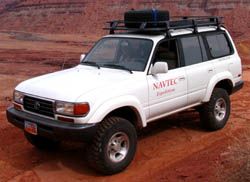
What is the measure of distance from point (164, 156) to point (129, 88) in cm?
132

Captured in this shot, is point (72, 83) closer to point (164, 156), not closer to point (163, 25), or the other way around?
point (164, 156)

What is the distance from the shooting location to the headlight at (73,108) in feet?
18.2

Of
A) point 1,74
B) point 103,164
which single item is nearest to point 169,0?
point 1,74

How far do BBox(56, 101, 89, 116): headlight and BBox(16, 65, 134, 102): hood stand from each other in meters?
0.06

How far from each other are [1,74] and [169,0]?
27899 millimetres

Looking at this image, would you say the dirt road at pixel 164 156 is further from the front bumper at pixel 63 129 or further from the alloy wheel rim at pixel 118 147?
the front bumper at pixel 63 129

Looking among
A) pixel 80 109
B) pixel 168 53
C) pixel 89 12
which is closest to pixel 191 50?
pixel 168 53

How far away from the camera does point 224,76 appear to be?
7973mm

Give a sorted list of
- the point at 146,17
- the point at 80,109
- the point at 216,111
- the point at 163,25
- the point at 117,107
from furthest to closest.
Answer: the point at 216,111 → the point at 163,25 → the point at 146,17 → the point at 117,107 → the point at 80,109

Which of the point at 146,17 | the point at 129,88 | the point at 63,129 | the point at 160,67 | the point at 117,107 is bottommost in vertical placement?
the point at 63,129

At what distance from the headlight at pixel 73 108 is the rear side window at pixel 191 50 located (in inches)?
93.9

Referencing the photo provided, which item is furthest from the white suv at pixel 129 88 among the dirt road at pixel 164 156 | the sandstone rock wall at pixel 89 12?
the sandstone rock wall at pixel 89 12

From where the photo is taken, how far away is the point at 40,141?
690cm

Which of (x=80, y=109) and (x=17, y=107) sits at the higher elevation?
(x=80, y=109)
